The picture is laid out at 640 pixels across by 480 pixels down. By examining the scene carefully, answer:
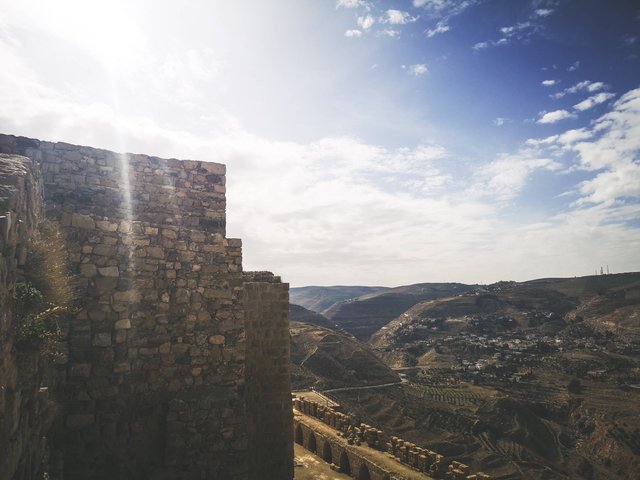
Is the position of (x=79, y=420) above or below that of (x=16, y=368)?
below

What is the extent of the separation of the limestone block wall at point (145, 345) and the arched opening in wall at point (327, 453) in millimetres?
12670

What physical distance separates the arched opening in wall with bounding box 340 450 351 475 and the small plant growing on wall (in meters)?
13.8

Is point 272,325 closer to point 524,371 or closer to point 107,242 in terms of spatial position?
point 107,242

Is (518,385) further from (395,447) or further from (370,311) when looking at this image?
(370,311)

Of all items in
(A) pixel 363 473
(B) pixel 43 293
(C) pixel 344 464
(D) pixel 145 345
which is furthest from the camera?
(C) pixel 344 464

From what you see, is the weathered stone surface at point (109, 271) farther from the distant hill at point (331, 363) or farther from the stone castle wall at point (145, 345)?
the distant hill at point (331, 363)

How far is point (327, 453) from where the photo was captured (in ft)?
55.9

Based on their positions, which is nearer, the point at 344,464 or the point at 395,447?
the point at 344,464

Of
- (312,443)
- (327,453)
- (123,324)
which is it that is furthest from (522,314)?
(123,324)

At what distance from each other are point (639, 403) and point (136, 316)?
187 feet

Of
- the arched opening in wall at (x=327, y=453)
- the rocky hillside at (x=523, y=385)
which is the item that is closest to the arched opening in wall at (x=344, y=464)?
the arched opening in wall at (x=327, y=453)

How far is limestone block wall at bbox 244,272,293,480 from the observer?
8.49 m

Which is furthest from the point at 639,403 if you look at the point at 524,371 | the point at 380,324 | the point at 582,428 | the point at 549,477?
the point at 380,324

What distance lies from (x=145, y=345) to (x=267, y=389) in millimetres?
3890
